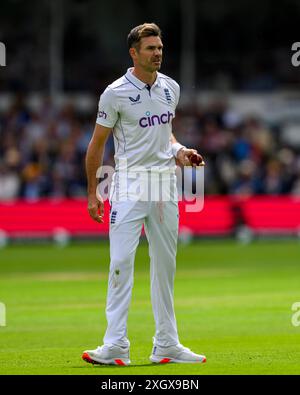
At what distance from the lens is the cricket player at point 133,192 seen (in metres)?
10.6

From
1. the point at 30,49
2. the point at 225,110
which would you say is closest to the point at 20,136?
the point at 30,49

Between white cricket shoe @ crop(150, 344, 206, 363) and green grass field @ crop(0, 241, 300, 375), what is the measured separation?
14 centimetres

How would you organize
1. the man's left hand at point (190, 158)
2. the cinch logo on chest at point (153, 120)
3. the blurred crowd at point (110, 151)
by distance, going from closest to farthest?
1. the man's left hand at point (190, 158)
2. the cinch logo on chest at point (153, 120)
3. the blurred crowd at point (110, 151)

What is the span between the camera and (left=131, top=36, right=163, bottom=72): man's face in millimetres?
10672

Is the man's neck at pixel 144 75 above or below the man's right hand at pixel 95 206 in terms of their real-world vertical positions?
above

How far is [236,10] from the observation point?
37969 millimetres

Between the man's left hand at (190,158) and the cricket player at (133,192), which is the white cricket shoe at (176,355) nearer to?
the cricket player at (133,192)

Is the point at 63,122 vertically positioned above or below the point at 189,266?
above

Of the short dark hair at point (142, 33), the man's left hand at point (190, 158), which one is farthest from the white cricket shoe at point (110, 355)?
the short dark hair at point (142, 33)

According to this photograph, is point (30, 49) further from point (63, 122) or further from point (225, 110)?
point (225, 110)

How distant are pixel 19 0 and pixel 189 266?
1660 cm

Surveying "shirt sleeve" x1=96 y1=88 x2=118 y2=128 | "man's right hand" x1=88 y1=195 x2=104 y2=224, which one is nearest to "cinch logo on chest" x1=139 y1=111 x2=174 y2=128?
"shirt sleeve" x1=96 y1=88 x2=118 y2=128

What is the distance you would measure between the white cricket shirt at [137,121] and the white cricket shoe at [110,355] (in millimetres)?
1696

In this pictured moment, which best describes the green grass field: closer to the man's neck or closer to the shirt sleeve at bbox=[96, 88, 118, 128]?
the shirt sleeve at bbox=[96, 88, 118, 128]
